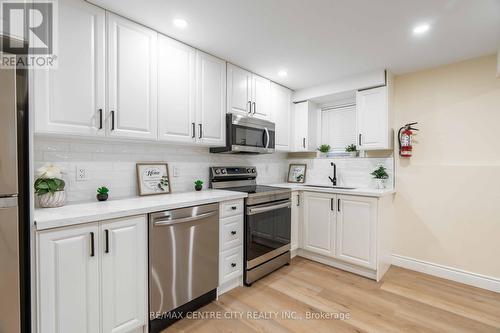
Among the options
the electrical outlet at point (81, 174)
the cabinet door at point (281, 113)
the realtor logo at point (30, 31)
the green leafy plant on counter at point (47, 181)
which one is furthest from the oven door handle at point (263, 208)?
the realtor logo at point (30, 31)

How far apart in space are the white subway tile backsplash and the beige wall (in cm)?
42

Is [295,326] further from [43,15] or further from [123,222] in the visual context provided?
[43,15]

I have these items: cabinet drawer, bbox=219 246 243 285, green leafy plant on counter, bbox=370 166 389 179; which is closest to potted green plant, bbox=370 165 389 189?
green leafy plant on counter, bbox=370 166 389 179

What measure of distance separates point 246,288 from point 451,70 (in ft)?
10.9

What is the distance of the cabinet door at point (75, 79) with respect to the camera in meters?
1.51

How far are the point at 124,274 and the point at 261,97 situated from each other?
8.03 ft

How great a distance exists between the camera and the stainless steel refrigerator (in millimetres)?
1136

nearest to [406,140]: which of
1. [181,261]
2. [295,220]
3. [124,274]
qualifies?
[295,220]

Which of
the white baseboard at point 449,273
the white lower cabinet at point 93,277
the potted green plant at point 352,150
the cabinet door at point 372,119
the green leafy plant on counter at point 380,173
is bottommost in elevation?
the white baseboard at point 449,273

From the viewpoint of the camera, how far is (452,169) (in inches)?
104

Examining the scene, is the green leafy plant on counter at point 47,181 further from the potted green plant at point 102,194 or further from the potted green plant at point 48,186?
the potted green plant at point 102,194

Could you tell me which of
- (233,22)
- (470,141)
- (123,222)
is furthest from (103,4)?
(470,141)

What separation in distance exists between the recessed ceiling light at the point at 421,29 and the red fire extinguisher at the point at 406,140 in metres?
1.16

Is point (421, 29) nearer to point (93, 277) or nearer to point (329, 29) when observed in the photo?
point (329, 29)
